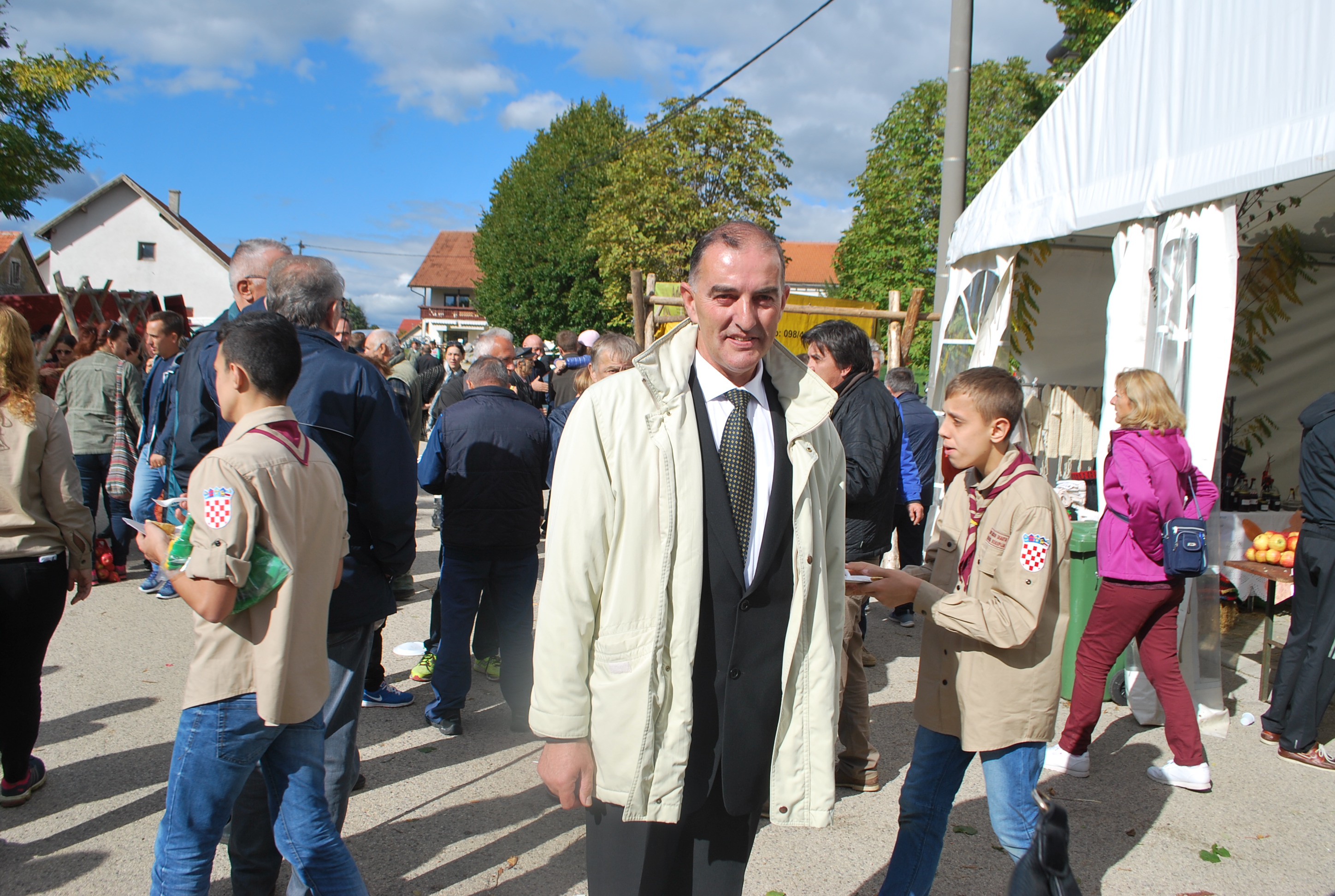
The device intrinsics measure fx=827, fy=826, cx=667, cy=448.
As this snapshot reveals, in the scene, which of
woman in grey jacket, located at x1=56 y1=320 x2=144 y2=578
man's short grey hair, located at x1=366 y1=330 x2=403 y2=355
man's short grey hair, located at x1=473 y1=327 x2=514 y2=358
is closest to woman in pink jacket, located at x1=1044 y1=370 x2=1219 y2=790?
man's short grey hair, located at x1=473 y1=327 x2=514 y2=358

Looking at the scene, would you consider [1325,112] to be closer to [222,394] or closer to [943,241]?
[943,241]

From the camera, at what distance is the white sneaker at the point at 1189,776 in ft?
13.1

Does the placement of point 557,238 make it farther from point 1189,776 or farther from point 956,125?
point 1189,776

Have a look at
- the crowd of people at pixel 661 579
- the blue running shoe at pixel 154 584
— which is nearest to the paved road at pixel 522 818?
the crowd of people at pixel 661 579

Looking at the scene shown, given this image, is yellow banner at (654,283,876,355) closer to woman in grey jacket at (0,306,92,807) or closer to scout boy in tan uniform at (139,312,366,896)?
woman in grey jacket at (0,306,92,807)

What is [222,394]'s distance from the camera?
224 cm

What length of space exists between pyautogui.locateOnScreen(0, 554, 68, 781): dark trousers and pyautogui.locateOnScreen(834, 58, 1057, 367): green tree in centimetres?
3023

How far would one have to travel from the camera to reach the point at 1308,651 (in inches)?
171

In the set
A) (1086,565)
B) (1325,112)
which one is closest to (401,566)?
(1086,565)

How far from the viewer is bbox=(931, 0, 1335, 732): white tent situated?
14.1 ft

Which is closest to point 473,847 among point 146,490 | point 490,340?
point 490,340

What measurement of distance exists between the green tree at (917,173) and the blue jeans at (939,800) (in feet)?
98.2

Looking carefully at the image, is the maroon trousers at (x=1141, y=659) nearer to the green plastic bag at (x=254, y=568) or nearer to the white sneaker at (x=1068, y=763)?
the white sneaker at (x=1068, y=763)

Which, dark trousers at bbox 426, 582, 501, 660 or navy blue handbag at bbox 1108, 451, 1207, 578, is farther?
dark trousers at bbox 426, 582, 501, 660
